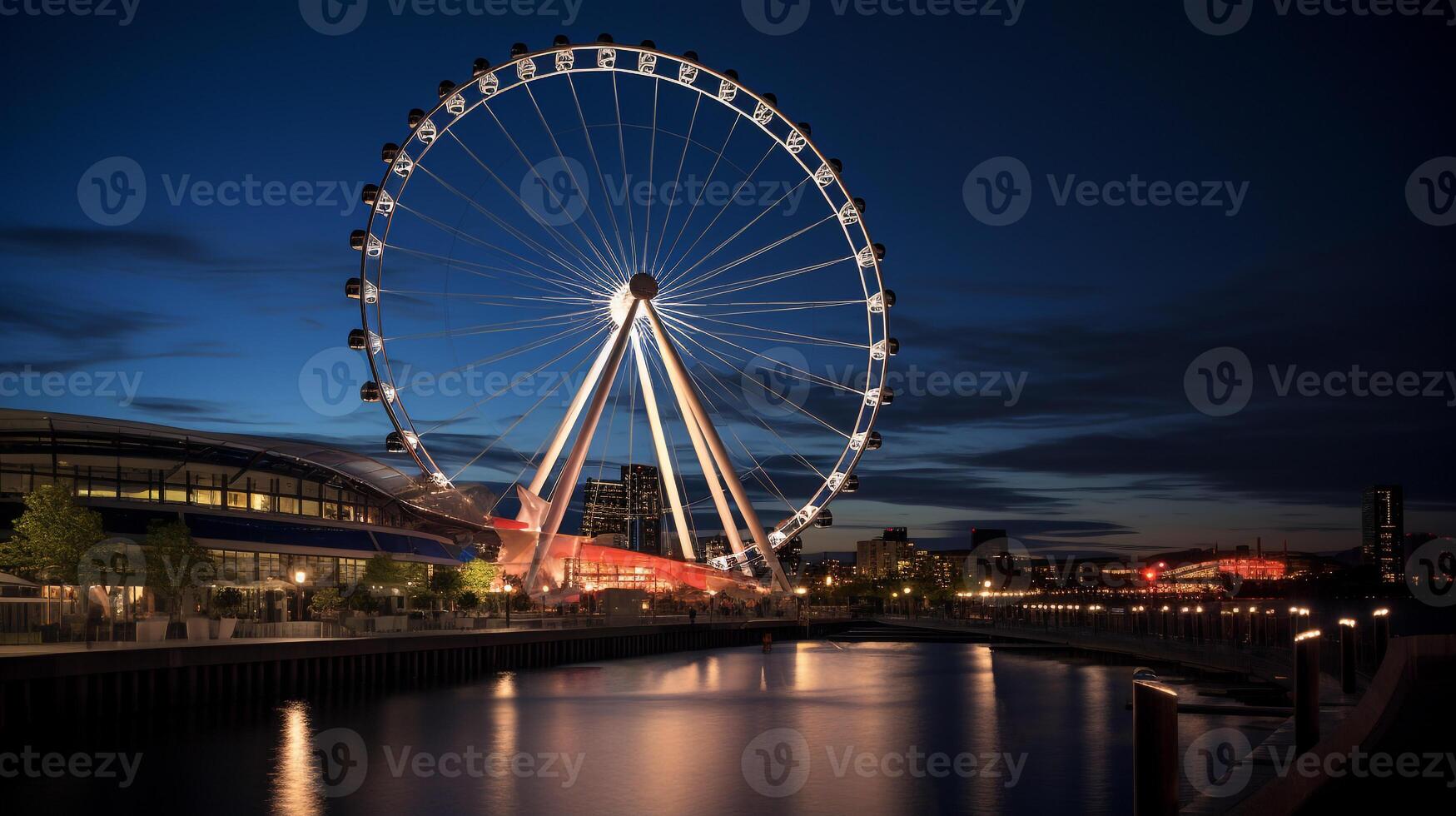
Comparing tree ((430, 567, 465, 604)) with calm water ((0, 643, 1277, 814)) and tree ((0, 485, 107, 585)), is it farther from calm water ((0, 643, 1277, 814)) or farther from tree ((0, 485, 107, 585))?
tree ((0, 485, 107, 585))

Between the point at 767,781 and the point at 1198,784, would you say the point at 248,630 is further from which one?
the point at 1198,784

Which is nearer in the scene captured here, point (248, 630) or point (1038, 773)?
point (1038, 773)

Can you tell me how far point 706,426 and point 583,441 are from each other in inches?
241

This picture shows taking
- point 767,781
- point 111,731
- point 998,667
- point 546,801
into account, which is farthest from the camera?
point 998,667

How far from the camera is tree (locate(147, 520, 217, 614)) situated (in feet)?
154

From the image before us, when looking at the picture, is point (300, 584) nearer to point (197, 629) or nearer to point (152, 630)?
point (197, 629)

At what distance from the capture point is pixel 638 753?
31.7 metres

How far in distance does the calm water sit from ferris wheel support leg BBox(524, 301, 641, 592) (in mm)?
11407

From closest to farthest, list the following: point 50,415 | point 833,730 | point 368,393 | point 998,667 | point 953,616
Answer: point 833,730, point 368,393, point 50,415, point 998,667, point 953,616

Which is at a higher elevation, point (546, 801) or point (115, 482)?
point (115, 482)

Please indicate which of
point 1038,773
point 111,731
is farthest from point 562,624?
point 1038,773

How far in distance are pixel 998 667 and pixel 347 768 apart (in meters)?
41.2

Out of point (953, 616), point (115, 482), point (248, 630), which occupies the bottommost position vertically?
point (953, 616)

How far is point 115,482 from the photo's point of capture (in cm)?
5838
